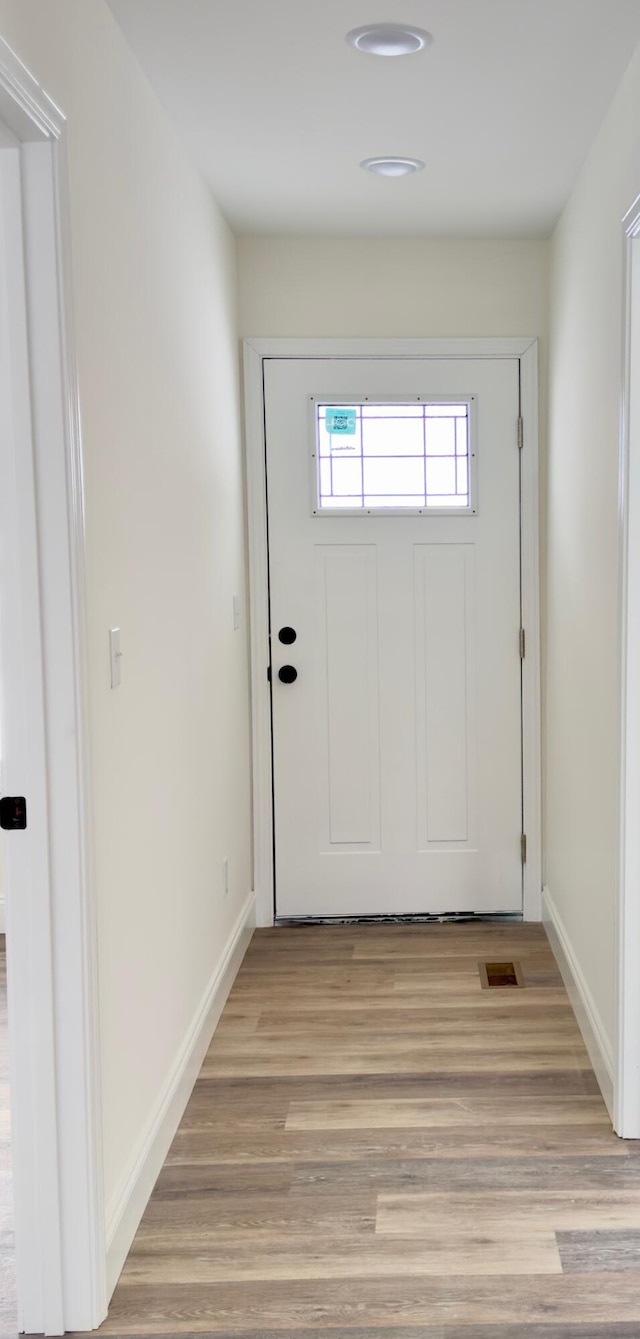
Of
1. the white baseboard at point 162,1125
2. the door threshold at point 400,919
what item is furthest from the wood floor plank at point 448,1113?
the door threshold at point 400,919

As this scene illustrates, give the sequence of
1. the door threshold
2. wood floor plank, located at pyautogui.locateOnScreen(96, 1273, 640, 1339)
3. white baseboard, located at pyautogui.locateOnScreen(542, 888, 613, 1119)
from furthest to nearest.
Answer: the door threshold, white baseboard, located at pyautogui.locateOnScreen(542, 888, 613, 1119), wood floor plank, located at pyautogui.locateOnScreen(96, 1273, 640, 1339)

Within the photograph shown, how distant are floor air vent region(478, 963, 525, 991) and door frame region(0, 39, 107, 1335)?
1.79 meters

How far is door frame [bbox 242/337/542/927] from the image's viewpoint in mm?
3969

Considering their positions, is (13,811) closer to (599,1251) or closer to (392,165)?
(599,1251)

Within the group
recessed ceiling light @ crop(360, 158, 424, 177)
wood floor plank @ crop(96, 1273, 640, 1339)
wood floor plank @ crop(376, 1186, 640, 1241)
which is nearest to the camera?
wood floor plank @ crop(96, 1273, 640, 1339)

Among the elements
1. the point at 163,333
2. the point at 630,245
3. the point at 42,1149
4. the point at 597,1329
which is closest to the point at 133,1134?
the point at 42,1149

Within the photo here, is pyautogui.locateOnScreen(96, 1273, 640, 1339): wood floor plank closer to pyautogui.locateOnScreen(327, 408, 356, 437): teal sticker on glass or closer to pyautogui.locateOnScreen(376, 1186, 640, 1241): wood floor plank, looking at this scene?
pyautogui.locateOnScreen(376, 1186, 640, 1241): wood floor plank

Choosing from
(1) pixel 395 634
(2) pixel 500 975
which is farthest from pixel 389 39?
(2) pixel 500 975

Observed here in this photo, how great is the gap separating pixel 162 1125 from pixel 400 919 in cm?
180

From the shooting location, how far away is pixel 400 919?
419 cm

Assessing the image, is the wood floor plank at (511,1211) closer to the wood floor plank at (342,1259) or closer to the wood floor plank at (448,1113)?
the wood floor plank at (342,1259)

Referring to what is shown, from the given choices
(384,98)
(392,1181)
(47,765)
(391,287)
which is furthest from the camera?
(391,287)

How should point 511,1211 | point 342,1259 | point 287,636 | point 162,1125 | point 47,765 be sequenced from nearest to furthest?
point 47,765 → point 342,1259 → point 511,1211 → point 162,1125 → point 287,636

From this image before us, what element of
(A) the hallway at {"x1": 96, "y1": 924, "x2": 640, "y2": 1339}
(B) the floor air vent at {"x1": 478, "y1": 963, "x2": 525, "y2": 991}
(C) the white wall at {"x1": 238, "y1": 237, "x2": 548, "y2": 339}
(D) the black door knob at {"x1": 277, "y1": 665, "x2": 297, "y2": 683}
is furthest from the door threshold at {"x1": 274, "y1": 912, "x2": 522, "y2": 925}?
(C) the white wall at {"x1": 238, "y1": 237, "x2": 548, "y2": 339}
